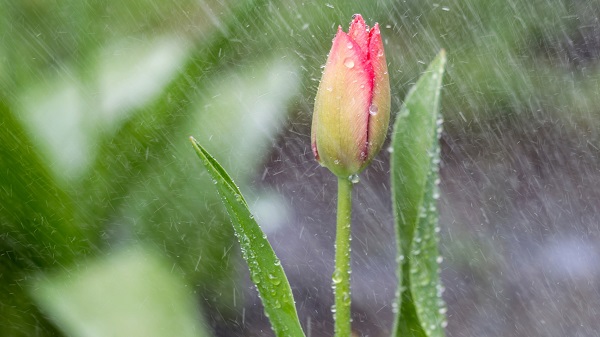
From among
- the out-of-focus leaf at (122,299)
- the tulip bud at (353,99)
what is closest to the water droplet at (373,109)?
the tulip bud at (353,99)

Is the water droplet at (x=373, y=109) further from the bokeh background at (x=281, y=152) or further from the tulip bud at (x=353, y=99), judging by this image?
the bokeh background at (x=281, y=152)

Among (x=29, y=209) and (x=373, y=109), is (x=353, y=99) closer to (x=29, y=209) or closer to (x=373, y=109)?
(x=373, y=109)

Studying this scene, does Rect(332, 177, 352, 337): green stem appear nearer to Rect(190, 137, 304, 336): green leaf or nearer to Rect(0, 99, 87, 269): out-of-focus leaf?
Rect(190, 137, 304, 336): green leaf

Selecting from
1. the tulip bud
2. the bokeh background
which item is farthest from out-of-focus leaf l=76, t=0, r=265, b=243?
the tulip bud

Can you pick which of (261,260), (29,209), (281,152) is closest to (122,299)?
(29,209)

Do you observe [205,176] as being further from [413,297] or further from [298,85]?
[298,85]

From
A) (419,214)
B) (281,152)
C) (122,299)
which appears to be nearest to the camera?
(419,214)
